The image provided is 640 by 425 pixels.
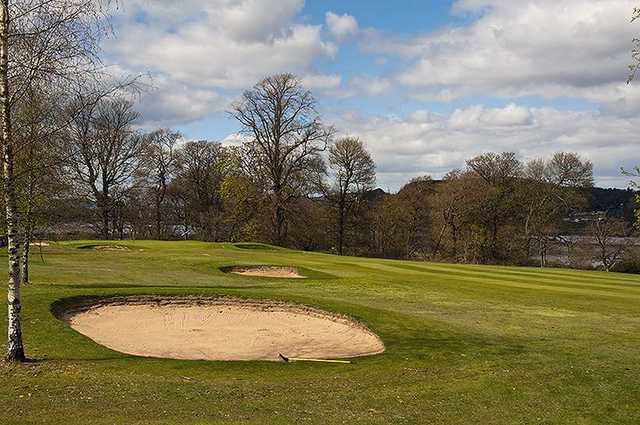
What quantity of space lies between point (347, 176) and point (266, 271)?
40.2m

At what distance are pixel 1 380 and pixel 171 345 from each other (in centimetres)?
520

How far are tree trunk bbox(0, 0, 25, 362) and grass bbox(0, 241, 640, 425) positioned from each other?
567 mm

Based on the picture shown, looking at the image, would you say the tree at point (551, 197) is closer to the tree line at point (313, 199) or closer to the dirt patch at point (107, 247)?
the tree line at point (313, 199)

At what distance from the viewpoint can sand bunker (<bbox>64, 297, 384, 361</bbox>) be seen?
579 inches

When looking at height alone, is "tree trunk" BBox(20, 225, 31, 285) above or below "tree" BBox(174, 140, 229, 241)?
below

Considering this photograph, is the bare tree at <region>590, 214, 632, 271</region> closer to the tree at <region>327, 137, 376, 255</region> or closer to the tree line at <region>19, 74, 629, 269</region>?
the tree line at <region>19, 74, 629, 269</region>

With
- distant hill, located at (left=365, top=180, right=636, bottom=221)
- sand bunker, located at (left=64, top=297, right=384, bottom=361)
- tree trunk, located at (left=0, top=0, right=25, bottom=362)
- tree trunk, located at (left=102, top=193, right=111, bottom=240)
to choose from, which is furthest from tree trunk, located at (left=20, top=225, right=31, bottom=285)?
distant hill, located at (left=365, top=180, right=636, bottom=221)

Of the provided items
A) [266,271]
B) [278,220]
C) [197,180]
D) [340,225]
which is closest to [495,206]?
[340,225]

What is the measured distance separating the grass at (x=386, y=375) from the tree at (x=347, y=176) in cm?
4967

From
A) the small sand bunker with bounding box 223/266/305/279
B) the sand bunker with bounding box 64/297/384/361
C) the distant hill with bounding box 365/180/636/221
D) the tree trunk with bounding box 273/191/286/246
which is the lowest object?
the sand bunker with bounding box 64/297/384/361

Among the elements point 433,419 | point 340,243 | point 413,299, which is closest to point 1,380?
point 433,419

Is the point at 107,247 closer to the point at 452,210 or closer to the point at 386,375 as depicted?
the point at 386,375

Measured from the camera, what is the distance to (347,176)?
71500 mm

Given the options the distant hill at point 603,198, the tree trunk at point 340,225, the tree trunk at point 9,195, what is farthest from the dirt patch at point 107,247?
the distant hill at point 603,198
